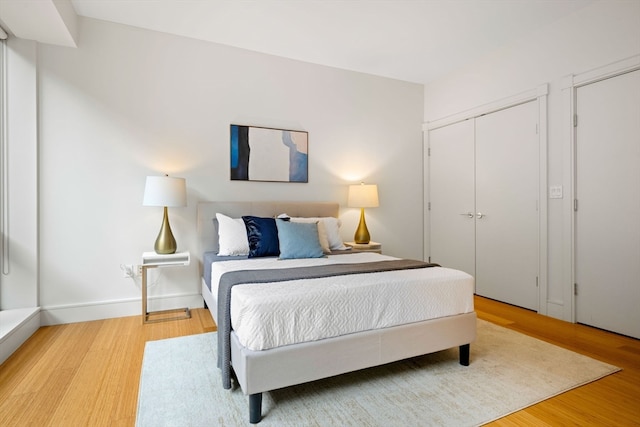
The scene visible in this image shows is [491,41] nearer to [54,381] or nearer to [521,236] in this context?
[521,236]

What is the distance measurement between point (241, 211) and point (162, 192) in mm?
852

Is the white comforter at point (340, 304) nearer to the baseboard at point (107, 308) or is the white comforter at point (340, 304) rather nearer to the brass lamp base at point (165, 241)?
the brass lamp base at point (165, 241)

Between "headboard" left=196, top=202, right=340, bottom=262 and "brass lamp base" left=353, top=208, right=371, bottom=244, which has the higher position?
"headboard" left=196, top=202, right=340, bottom=262

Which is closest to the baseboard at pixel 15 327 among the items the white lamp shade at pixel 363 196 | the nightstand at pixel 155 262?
the nightstand at pixel 155 262

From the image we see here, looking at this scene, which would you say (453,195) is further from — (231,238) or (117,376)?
(117,376)

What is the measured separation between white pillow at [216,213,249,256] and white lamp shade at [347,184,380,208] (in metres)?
1.47

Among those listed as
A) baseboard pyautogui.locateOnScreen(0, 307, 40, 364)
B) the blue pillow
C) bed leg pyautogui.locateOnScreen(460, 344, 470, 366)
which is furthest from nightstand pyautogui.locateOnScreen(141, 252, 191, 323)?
bed leg pyautogui.locateOnScreen(460, 344, 470, 366)

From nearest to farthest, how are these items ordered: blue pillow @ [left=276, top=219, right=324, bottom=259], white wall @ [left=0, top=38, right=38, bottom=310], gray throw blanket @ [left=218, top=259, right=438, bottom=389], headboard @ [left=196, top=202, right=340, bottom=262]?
gray throw blanket @ [left=218, top=259, right=438, bottom=389] → white wall @ [left=0, top=38, right=38, bottom=310] → blue pillow @ [left=276, top=219, right=324, bottom=259] → headboard @ [left=196, top=202, right=340, bottom=262]

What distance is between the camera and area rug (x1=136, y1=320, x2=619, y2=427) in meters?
1.73

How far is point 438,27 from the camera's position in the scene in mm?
3318

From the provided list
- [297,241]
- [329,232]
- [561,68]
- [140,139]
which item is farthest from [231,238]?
[561,68]

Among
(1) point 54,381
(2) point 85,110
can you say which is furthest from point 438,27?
(1) point 54,381

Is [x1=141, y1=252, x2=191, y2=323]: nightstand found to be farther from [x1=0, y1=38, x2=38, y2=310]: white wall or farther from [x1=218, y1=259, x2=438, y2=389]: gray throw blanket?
[x1=218, y1=259, x2=438, y2=389]: gray throw blanket

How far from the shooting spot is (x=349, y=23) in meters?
3.23
